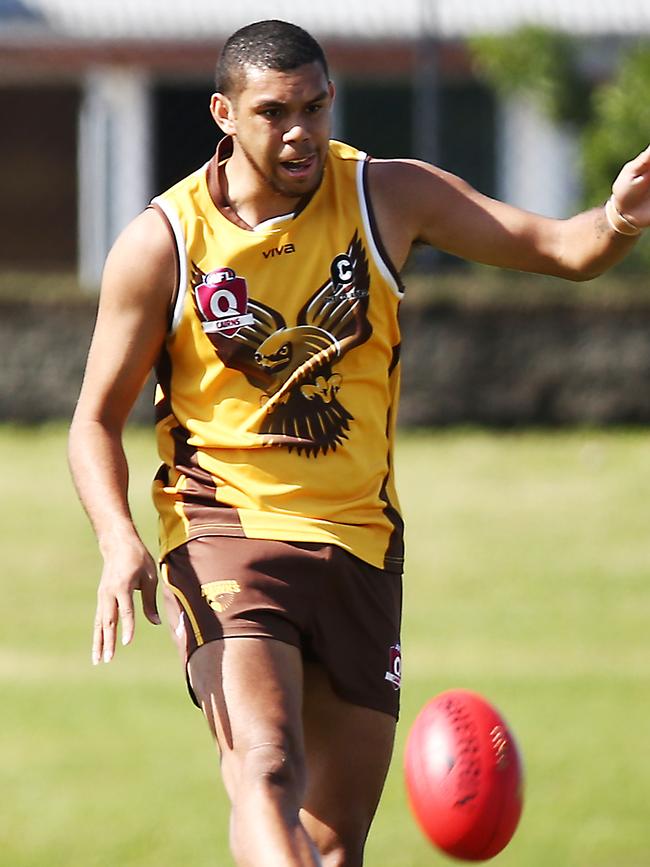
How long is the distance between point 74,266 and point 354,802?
2040cm

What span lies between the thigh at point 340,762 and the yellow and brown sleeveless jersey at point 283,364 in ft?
1.34

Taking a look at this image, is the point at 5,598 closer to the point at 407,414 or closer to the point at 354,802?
the point at 407,414

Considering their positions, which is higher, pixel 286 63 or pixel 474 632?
pixel 286 63

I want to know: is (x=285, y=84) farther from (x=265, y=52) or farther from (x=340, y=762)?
(x=340, y=762)

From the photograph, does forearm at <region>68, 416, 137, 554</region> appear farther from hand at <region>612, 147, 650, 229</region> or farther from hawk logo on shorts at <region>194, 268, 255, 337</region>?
hand at <region>612, 147, 650, 229</region>

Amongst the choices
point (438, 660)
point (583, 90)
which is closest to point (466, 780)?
point (438, 660)

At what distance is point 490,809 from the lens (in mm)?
5355

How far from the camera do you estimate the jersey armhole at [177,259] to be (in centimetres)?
510

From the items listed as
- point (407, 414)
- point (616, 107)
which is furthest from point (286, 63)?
point (616, 107)

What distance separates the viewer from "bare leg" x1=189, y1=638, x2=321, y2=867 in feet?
15.2

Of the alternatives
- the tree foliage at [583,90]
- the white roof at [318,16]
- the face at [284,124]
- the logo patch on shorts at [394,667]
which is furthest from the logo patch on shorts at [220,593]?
the white roof at [318,16]

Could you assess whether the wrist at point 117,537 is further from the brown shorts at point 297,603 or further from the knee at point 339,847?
the knee at point 339,847

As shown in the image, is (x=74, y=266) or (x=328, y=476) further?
(x=74, y=266)

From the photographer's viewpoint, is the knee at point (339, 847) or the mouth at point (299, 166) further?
the knee at point (339, 847)
